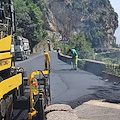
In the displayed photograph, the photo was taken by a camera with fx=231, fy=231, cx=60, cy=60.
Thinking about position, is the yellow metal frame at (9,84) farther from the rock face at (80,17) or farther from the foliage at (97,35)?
the foliage at (97,35)

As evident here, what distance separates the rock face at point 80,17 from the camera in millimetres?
81750

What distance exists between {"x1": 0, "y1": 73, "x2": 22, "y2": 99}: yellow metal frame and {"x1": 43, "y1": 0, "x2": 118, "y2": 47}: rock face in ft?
224

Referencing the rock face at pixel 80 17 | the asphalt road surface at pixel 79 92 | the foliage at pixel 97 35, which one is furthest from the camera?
the foliage at pixel 97 35

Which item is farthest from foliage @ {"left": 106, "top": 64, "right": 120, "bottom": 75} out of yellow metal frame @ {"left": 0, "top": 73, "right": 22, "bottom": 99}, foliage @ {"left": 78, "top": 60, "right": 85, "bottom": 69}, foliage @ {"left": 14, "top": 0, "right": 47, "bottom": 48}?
foliage @ {"left": 14, "top": 0, "right": 47, "bottom": 48}

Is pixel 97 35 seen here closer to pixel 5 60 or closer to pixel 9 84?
pixel 5 60

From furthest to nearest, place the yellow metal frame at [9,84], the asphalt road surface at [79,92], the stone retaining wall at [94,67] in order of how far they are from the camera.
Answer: the stone retaining wall at [94,67] → the asphalt road surface at [79,92] → the yellow metal frame at [9,84]

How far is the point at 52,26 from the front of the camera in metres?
75.7

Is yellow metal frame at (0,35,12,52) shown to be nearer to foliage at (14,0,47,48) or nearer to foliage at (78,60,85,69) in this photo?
foliage at (78,60,85,69)

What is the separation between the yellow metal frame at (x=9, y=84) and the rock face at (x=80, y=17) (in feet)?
224

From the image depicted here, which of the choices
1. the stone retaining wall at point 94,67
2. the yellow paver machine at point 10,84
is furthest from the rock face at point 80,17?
the yellow paver machine at point 10,84

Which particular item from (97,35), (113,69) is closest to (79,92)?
(113,69)

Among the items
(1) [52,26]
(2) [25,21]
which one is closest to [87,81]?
(2) [25,21]

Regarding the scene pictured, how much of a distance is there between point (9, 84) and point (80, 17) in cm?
8530

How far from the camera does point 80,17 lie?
87.1 m
